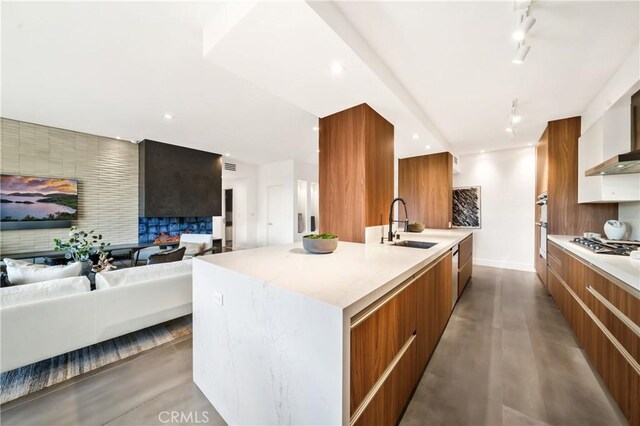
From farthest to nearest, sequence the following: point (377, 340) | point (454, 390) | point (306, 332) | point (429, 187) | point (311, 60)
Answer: point (429, 187) < point (311, 60) < point (454, 390) < point (377, 340) < point (306, 332)

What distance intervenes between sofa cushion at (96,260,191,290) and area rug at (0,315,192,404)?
592 mm

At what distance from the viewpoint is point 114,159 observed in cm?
477

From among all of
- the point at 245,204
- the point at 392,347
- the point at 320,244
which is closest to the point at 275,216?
the point at 245,204

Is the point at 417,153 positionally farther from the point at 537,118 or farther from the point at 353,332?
the point at 353,332

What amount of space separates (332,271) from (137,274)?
2.00 m

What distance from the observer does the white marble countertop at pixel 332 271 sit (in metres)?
0.97

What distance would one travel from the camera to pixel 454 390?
1673 mm

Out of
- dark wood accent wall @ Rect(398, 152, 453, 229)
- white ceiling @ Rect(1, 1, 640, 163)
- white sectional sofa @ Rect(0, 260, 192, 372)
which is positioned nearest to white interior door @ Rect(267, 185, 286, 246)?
dark wood accent wall @ Rect(398, 152, 453, 229)

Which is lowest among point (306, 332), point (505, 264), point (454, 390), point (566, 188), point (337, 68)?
point (454, 390)

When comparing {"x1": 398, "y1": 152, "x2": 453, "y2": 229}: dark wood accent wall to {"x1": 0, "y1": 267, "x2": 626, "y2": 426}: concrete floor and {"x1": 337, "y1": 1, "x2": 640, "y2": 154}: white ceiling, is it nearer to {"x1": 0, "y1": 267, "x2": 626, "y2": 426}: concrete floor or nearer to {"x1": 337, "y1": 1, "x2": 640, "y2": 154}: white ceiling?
{"x1": 337, "y1": 1, "x2": 640, "y2": 154}: white ceiling

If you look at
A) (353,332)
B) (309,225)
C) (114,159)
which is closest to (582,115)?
(353,332)

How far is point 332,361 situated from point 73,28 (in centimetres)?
300

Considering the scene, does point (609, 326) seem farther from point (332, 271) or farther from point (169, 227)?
point (169, 227)

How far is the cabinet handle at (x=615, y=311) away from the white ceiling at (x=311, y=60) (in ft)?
6.45
